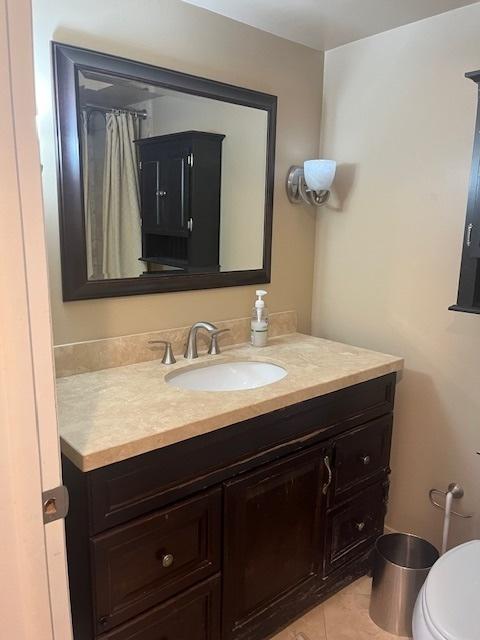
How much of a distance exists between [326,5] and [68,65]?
89 cm

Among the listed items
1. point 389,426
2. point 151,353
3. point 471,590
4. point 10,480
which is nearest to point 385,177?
point 389,426

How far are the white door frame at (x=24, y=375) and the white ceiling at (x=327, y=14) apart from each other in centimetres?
132

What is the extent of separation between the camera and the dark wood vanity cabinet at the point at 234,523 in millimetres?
1186

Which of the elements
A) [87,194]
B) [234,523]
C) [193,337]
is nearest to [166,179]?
[87,194]

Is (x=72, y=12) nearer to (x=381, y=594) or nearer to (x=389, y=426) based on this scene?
(x=389, y=426)

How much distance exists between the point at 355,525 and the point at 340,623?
0.33 meters

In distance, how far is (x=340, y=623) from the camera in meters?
1.79

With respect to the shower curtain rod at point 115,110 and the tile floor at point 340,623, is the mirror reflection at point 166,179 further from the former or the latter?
the tile floor at point 340,623

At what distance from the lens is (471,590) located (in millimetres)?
1316

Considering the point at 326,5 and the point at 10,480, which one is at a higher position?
the point at 326,5

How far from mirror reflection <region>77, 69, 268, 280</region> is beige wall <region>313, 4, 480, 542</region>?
395 mm

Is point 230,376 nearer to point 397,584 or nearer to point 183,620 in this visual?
point 183,620

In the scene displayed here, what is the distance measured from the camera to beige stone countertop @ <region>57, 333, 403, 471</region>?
1.17 metres

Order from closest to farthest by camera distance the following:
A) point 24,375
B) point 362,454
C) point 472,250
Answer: point 24,375, point 472,250, point 362,454
